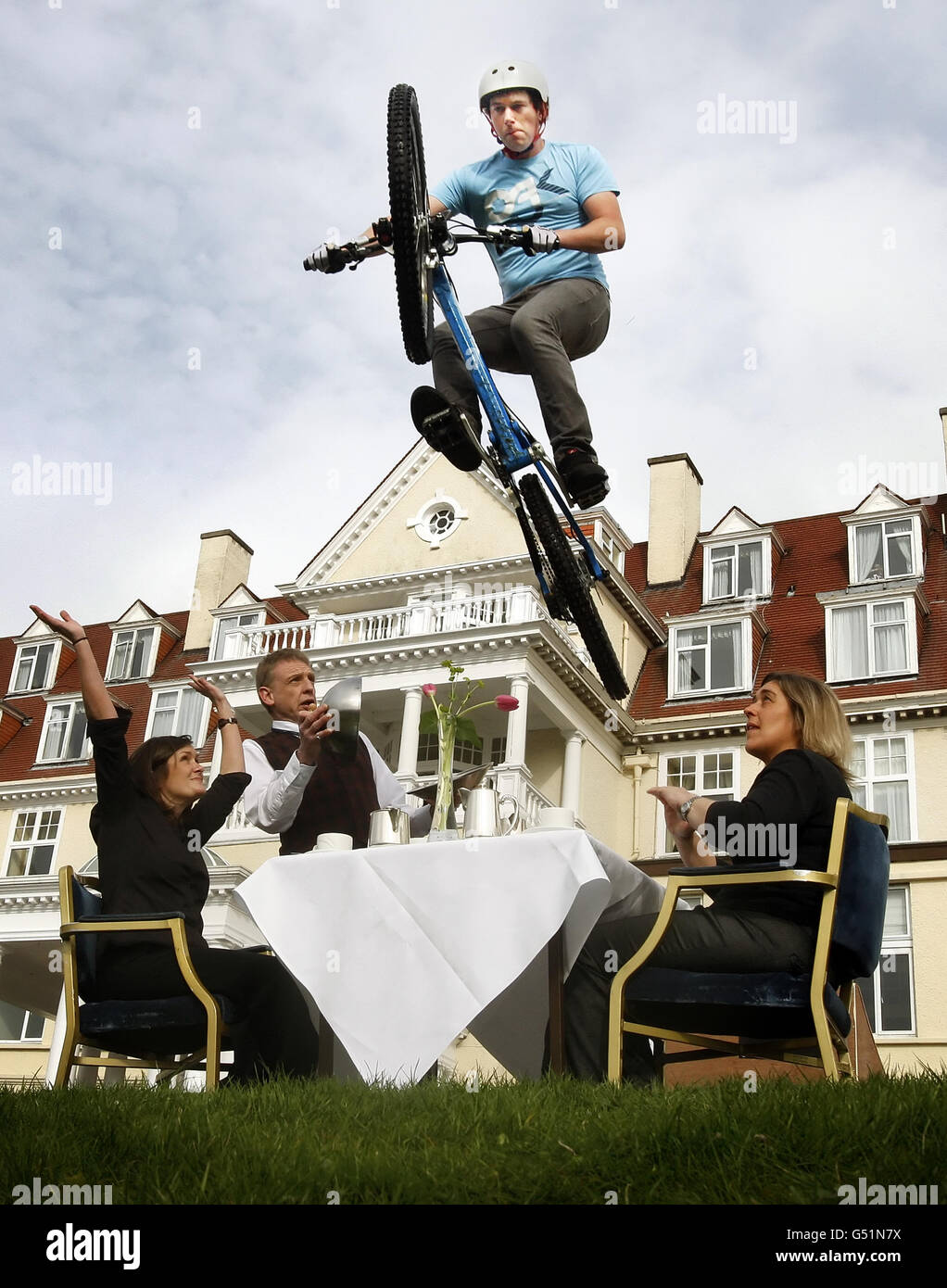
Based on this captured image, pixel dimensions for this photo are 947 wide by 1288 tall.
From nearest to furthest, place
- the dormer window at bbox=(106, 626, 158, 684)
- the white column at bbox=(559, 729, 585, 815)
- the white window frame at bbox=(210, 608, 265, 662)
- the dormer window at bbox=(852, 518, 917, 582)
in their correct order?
the white column at bbox=(559, 729, 585, 815) < the dormer window at bbox=(852, 518, 917, 582) < the white window frame at bbox=(210, 608, 265, 662) < the dormer window at bbox=(106, 626, 158, 684)

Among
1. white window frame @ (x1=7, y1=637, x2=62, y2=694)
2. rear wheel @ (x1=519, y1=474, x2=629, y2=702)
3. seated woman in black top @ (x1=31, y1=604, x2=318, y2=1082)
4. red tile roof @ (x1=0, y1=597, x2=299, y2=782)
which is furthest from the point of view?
white window frame @ (x1=7, y1=637, x2=62, y2=694)

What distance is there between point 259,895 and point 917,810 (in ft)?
64.2

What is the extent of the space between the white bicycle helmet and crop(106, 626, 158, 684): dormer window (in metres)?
28.2

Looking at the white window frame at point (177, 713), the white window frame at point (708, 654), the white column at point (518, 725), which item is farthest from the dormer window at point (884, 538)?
the white window frame at point (177, 713)

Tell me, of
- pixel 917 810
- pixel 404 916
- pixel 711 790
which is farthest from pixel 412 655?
pixel 404 916

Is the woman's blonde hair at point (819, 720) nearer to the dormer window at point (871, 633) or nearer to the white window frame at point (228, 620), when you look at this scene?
the dormer window at point (871, 633)

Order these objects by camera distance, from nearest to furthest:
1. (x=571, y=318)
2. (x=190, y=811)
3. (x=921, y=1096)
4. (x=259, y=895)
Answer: (x=921, y=1096) → (x=259, y=895) → (x=190, y=811) → (x=571, y=318)

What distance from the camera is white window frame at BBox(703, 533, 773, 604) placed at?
27.8m

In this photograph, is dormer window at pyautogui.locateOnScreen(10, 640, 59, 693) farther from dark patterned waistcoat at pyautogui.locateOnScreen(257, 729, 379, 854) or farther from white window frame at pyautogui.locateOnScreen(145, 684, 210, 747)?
dark patterned waistcoat at pyautogui.locateOnScreen(257, 729, 379, 854)

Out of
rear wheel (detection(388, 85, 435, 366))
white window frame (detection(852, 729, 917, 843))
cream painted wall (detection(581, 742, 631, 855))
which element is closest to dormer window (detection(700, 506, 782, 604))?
cream painted wall (detection(581, 742, 631, 855))

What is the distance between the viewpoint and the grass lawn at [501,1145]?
333 centimetres

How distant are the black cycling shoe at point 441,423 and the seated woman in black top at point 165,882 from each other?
2.02 m
